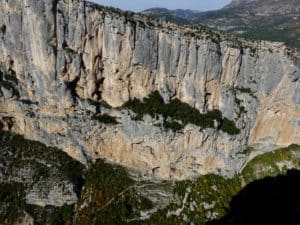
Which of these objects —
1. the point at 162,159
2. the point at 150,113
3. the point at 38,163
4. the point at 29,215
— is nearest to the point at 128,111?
the point at 150,113

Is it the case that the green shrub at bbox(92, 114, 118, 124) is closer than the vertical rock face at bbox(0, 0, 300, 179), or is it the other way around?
the vertical rock face at bbox(0, 0, 300, 179)

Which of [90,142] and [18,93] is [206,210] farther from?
[18,93]

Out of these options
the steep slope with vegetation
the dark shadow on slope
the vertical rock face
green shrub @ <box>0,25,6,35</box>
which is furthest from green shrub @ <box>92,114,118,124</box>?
the dark shadow on slope

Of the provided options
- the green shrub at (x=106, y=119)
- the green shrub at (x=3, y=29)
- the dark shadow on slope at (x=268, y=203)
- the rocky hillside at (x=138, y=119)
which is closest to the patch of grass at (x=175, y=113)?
the rocky hillside at (x=138, y=119)

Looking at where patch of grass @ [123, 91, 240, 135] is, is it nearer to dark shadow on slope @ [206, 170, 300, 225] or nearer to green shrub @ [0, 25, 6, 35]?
dark shadow on slope @ [206, 170, 300, 225]

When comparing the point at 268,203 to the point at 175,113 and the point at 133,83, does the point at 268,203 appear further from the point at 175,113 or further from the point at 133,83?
the point at 133,83
